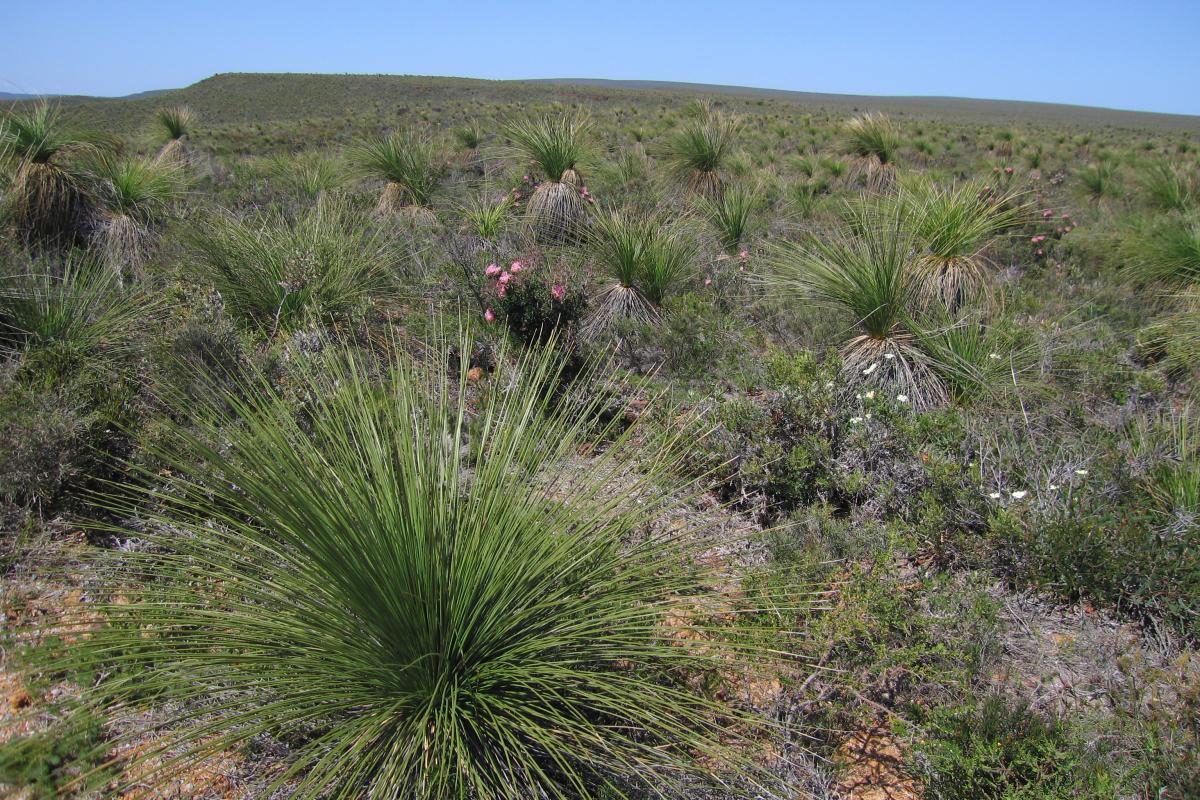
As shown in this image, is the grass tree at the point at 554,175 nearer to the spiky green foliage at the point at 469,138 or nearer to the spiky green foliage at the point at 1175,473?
the spiky green foliage at the point at 1175,473

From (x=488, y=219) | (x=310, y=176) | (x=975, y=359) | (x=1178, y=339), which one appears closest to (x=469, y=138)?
(x=310, y=176)

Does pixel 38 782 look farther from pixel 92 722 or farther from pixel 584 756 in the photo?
pixel 584 756

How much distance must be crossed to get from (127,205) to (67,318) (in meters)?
3.02

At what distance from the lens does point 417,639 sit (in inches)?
71.8

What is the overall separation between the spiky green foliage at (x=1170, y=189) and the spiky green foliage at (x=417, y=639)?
903 centimetres

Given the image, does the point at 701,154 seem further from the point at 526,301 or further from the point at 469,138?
the point at 469,138

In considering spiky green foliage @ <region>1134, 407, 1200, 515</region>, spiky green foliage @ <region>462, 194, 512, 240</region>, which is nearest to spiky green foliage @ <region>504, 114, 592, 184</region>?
spiky green foliage @ <region>462, 194, 512, 240</region>

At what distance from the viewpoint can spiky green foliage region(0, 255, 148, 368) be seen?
12.7 ft

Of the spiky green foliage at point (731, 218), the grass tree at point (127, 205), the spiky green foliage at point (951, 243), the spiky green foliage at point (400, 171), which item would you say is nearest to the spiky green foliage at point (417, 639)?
the spiky green foliage at point (951, 243)

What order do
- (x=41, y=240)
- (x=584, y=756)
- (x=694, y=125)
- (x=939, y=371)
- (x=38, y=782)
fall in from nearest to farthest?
(x=38, y=782)
(x=584, y=756)
(x=939, y=371)
(x=41, y=240)
(x=694, y=125)

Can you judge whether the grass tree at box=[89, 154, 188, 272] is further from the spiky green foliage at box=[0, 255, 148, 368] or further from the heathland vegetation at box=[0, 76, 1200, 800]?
the spiky green foliage at box=[0, 255, 148, 368]

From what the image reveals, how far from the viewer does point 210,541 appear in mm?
2021

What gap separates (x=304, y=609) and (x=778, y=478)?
252cm

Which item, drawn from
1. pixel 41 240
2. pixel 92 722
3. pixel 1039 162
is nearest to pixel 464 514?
pixel 92 722
